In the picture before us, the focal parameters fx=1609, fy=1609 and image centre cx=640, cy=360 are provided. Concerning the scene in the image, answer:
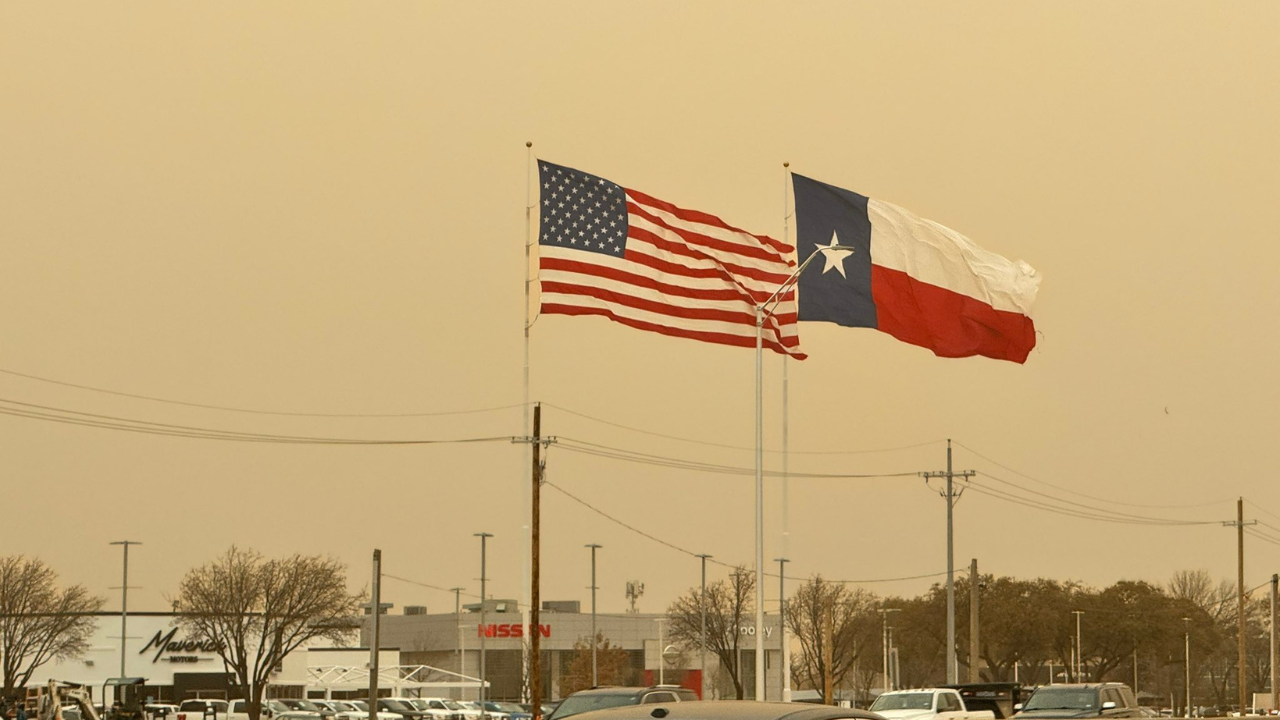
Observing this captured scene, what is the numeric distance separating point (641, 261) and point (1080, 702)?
14312 mm

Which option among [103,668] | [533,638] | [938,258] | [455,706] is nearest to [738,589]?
[455,706]

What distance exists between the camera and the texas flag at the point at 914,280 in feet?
99.7

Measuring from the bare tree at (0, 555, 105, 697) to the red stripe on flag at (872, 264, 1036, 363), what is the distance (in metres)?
70.9

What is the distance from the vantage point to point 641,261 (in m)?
28.7

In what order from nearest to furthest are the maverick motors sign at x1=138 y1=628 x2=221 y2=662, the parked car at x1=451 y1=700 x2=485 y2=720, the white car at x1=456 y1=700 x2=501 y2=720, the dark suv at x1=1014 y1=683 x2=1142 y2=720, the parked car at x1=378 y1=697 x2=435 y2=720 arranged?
the dark suv at x1=1014 y1=683 x2=1142 y2=720 < the white car at x1=456 y1=700 x2=501 y2=720 < the parked car at x1=378 y1=697 x2=435 y2=720 < the parked car at x1=451 y1=700 x2=485 y2=720 < the maverick motors sign at x1=138 y1=628 x2=221 y2=662

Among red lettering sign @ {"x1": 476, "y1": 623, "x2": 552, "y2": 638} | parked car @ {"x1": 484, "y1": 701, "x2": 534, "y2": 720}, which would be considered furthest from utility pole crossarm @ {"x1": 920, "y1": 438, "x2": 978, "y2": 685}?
red lettering sign @ {"x1": 476, "y1": 623, "x2": 552, "y2": 638}

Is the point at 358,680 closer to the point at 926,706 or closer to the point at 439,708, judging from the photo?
the point at 439,708

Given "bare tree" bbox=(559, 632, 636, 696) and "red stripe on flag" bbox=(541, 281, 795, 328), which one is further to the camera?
"bare tree" bbox=(559, 632, 636, 696)

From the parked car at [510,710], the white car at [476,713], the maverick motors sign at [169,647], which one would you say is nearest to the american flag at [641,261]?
the white car at [476,713]

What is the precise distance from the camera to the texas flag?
30.4m

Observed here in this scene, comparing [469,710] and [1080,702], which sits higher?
[1080,702]

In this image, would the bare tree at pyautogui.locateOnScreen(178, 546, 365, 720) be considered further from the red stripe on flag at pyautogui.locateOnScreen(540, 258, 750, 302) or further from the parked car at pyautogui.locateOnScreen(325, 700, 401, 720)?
the red stripe on flag at pyautogui.locateOnScreen(540, 258, 750, 302)

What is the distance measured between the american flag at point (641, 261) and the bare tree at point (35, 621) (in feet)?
228

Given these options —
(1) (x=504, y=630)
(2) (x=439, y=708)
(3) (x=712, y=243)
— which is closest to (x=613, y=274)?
(3) (x=712, y=243)
